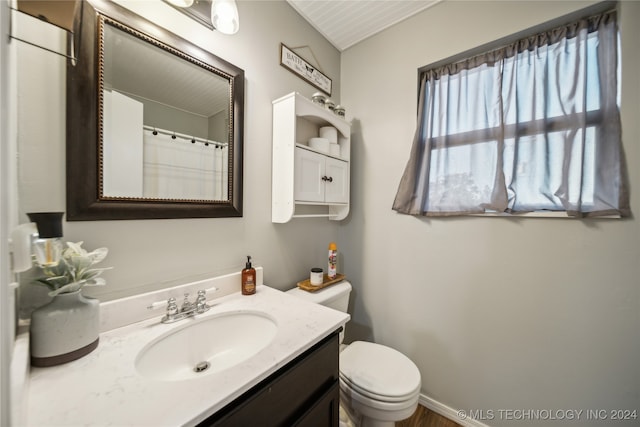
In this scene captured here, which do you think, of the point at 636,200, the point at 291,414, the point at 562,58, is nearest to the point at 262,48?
the point at 562,58

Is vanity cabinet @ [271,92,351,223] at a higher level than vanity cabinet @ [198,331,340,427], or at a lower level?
higher

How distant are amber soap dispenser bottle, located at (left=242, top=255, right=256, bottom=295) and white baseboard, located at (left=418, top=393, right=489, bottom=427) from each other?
4.29 feet

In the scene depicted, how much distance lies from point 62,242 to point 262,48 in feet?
3.98

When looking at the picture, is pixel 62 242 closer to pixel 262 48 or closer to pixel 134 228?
pixel 134 228

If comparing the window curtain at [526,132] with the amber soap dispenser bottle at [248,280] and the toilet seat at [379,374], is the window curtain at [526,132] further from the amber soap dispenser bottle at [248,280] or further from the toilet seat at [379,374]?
the amber soap dispenser bottle at [248,280]

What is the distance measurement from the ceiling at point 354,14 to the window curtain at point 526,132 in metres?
0.42

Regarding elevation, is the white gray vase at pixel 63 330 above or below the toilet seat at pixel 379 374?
above

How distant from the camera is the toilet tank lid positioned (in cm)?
126

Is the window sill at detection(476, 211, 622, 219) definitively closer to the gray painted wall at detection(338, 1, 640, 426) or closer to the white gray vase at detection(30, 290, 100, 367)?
the gray painted wall at detection(338, 1, 640, 426)

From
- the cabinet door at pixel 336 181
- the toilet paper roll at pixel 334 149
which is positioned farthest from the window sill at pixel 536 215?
the toilet paper roll at pixel 334 149

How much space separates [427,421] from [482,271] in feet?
3.12

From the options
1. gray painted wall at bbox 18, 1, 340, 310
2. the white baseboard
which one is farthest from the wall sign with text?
the white baseboard

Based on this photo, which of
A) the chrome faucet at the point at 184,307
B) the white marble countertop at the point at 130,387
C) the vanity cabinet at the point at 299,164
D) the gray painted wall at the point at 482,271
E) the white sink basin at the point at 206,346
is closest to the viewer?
the white marble countertop at the point at 130,387

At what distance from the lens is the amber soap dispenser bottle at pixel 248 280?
107 centimetres
